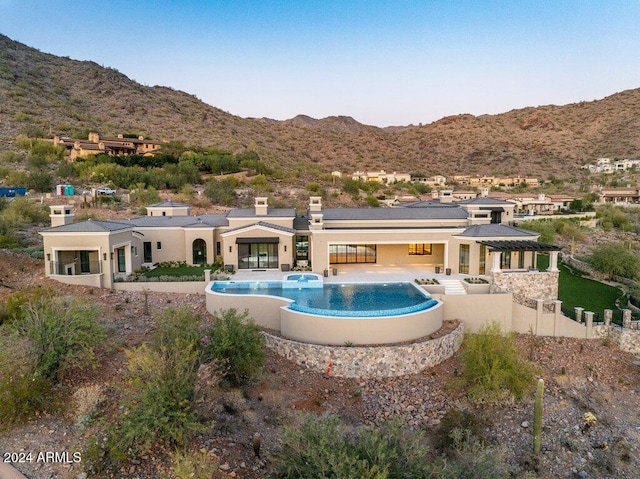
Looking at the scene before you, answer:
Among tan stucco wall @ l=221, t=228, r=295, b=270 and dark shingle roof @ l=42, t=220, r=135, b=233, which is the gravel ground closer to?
dark shingle roof @ l=42, t=220, r=135, b=233

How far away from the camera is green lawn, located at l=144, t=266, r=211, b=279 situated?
2584 cm

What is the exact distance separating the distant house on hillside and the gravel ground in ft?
165

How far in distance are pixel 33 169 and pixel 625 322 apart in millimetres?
60893

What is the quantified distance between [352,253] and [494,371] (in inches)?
556

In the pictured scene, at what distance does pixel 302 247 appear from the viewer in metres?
29.3

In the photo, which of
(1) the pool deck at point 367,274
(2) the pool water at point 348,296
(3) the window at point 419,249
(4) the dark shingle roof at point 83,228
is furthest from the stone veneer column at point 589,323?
(4) the dark shingle roof at point 83,228

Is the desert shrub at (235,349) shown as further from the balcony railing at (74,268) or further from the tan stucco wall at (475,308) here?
the balcony railing at (74,268)

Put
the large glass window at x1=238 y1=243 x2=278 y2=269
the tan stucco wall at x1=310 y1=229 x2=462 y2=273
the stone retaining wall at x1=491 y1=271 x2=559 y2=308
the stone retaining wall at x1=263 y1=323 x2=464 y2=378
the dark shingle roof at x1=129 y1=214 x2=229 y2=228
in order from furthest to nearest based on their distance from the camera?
the dark shingle roof at x1=129 y1=214 x2=229 y2=228 → the large glass window at x1=238 y1=243 x2=278 y2=269 → the tan stucco wall at x1=310 y1=229 x2=462 y2=273 → the stone retaining wall at x1=491 y1=271 x2=559 y2=308 → the stone retaining wall at x1=263 y1=323 x2=464 y2=378

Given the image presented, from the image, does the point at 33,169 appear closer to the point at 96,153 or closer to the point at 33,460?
the point at 96,153

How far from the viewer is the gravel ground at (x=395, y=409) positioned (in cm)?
1152

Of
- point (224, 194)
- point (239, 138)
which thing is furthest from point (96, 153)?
point (239, 138)

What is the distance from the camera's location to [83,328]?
14117 millimetres

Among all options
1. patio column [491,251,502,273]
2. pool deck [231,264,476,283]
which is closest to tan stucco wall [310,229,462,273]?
pool deck [231,264,476,283]

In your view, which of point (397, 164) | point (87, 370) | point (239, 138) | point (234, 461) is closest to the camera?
point (234, 461)
